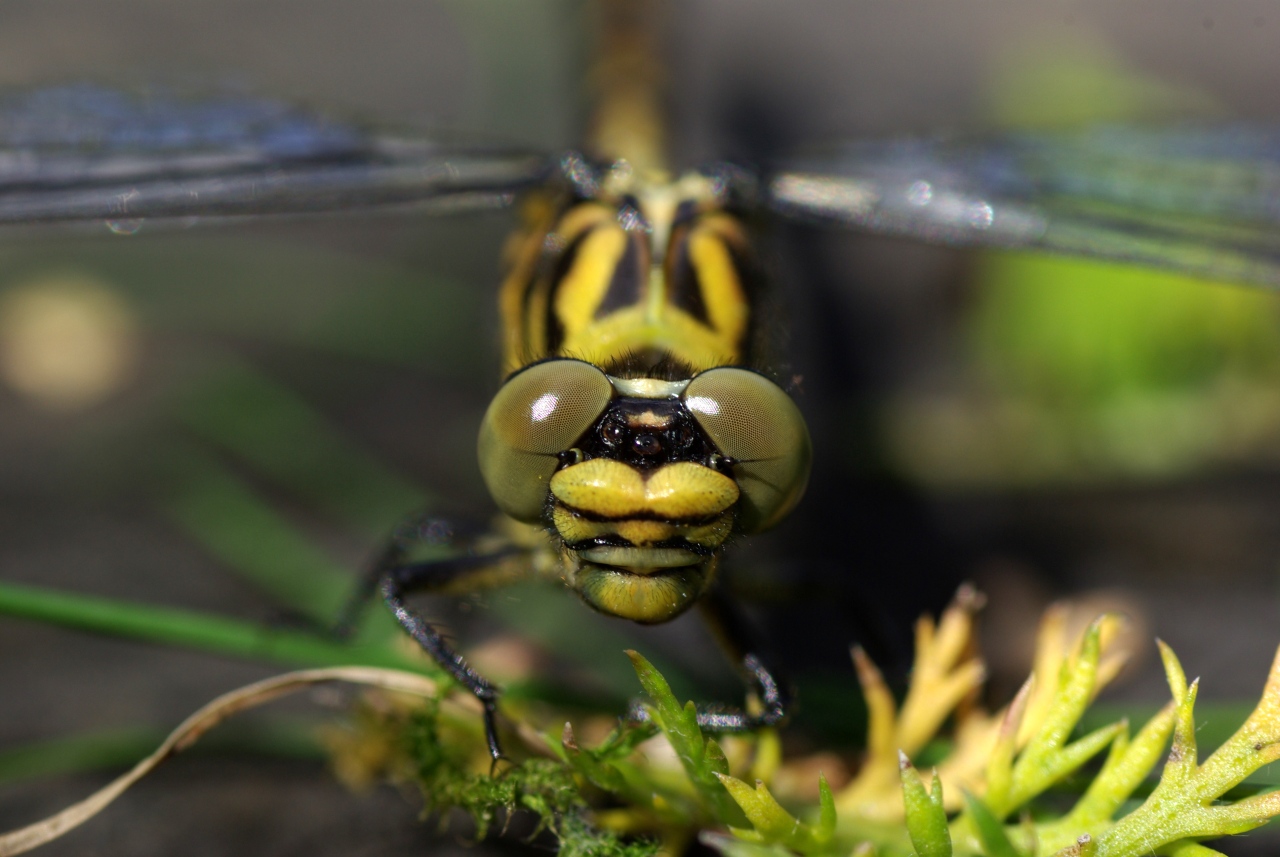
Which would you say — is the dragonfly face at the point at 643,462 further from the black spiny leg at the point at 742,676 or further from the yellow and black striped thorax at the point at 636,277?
the black spiny leg at the point at 742,676

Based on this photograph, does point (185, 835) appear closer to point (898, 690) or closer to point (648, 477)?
point (648, 477)

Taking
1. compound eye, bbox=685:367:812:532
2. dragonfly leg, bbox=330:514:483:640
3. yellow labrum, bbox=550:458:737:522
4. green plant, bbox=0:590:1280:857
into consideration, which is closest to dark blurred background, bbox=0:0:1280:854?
dragonfly leg, bbox=330:514:483:640

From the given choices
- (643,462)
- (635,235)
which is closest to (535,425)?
(643,462)

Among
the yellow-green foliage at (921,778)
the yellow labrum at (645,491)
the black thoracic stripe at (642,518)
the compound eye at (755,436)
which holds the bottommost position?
the yellow-green foliage at (921,778)

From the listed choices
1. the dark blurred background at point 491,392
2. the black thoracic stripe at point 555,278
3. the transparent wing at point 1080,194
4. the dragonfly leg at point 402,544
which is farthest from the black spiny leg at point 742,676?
the transparent wing at point 1080,194

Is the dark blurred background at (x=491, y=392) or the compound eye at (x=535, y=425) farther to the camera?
the dark blurred background at (x=491, y=392)

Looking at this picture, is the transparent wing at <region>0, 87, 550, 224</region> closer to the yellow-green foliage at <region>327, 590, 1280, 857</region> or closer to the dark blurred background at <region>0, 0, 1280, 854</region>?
the dark blurred background at <region>0, 0, 1280, 854</region>
